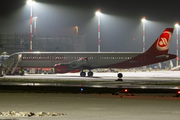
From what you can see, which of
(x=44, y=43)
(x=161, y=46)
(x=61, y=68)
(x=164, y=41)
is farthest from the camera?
(x=44, y=43)

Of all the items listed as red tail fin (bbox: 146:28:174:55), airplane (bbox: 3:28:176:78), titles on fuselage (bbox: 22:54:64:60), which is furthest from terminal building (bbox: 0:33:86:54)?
red tail fin (bbox: 146:28:174:55)

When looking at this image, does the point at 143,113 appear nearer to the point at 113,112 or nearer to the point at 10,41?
the point at 113,112

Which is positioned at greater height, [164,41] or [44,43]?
[44,43]

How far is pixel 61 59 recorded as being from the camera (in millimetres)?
47844

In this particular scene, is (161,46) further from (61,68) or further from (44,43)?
(44,43)

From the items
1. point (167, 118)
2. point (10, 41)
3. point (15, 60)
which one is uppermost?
point (10, 41)

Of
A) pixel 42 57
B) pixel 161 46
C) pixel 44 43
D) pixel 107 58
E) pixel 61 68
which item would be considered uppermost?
pixel 44 43

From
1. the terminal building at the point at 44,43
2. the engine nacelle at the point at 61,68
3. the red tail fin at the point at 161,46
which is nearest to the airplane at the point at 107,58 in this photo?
the red tail fin at the point at 161,46

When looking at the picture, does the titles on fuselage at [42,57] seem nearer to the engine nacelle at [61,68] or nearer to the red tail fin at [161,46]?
the engine nacelle at [61,68]

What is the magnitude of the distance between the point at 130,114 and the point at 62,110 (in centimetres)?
303

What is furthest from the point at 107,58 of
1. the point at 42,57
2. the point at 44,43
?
the point at 44,43

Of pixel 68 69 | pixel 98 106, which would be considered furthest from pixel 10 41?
pixel 98 106

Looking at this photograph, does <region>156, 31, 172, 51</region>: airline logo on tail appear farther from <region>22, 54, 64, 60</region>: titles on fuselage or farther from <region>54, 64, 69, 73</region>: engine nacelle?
<region>22, 54, 64, 60</region>: titles on fuselage

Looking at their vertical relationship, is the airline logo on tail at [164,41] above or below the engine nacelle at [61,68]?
above
